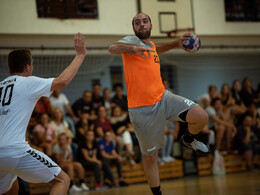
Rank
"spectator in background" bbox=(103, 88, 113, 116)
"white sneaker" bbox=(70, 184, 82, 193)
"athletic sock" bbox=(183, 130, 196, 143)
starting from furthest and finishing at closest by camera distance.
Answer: "spectator in background" bbox=(103, 88, 113, 116), "white sneaker" bbox=(70, 184, 82, 193), "athletic sock" bbox=(183, 130, 196, 143)

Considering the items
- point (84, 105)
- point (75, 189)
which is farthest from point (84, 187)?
point (84, 105)

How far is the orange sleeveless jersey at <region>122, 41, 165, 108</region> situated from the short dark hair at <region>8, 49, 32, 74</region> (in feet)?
4.79

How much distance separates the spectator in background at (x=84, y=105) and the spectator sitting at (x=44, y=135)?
1182 millimetres

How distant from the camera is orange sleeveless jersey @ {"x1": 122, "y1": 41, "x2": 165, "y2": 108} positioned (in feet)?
16.7

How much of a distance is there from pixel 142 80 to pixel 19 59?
165cm

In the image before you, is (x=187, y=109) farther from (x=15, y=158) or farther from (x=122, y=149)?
(x=122, y=149)

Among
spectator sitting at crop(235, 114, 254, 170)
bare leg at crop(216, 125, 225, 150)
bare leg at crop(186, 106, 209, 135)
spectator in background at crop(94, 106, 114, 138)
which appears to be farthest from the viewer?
spectator sitting at crop(235, 114, 254, 170)

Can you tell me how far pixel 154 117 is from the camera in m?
5.07

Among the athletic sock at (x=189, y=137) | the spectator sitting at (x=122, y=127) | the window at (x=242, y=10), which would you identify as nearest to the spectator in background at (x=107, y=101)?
the spectator sitting at (x=122, y=127)

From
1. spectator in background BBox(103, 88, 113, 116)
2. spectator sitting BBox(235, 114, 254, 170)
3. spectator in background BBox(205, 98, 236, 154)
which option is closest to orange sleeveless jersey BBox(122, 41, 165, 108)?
spectator in background BBox(103, 88, 113, 116)

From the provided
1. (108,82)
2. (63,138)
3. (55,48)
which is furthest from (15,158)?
(108,82)

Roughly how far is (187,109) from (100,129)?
5.55m

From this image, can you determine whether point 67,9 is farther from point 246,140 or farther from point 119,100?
point 246,140

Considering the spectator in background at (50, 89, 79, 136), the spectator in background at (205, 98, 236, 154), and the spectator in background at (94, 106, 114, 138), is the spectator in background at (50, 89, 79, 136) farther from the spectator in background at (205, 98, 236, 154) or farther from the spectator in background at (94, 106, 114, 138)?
the spectator in background at (205, 98, 236, 154)
